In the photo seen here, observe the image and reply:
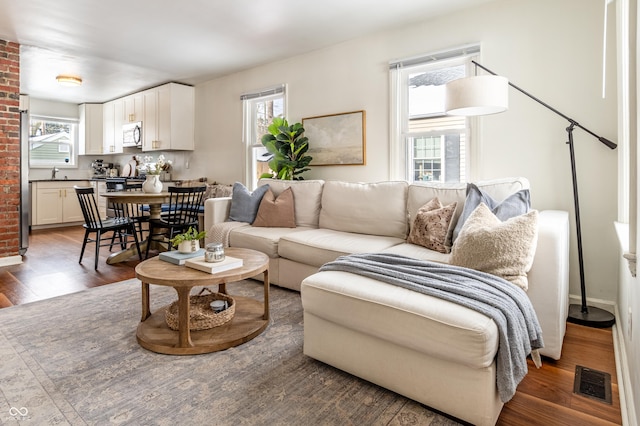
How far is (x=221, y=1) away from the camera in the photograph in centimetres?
325

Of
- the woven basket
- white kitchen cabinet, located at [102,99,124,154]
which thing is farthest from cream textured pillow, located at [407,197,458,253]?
white kitchen cabinet, located at [102,99,124,154]

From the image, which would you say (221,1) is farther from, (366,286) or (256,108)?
(366,286)

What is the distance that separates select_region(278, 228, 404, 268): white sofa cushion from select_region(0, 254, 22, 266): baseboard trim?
3.39m

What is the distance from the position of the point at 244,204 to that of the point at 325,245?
133cm

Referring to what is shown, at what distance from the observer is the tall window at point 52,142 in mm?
7309

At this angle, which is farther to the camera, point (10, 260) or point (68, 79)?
point (68, 79)

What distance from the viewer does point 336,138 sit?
429 cm

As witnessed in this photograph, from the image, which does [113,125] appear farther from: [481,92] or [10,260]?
[481,92]

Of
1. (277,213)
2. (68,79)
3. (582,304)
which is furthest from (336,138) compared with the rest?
(68,79)

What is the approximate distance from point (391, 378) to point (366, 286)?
1.39 feet

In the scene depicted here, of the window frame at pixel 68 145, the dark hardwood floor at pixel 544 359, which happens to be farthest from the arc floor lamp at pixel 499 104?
the window frame at pixel 68 145

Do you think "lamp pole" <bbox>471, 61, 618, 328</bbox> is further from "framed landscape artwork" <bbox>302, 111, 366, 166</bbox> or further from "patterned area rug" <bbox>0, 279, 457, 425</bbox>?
"framed landscape artwork" <bbox>302, 111, 366, 166</bbox>

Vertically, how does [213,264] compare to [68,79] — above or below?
below

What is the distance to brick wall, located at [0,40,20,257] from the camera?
4199 mm
